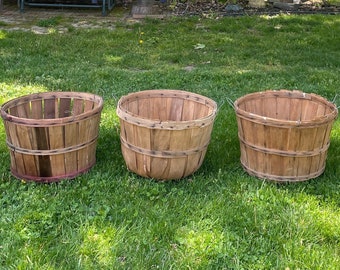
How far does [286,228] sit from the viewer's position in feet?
9.55

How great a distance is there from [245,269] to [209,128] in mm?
1150

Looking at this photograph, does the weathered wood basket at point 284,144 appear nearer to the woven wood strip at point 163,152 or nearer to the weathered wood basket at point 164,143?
the weathered wood basket at point 164,143

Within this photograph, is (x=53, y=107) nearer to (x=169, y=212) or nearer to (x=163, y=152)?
(x=163, y=152)

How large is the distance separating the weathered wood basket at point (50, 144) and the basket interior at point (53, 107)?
10cm

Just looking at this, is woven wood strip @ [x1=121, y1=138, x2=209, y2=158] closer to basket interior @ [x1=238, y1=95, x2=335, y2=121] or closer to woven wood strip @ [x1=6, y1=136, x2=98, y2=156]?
woven wood strip @ [x1=6, y1=136, x2=98, y2=156]

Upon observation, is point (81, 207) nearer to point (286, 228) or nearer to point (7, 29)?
point (286, 228)

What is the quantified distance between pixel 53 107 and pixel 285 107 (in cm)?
189

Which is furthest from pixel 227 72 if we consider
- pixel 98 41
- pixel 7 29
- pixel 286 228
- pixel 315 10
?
pixel 315 10

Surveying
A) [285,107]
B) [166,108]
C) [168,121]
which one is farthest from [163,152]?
[285,107]

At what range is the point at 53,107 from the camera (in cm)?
384

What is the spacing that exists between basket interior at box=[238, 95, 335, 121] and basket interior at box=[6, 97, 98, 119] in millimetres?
1258

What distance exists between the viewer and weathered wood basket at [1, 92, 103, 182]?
321 cm

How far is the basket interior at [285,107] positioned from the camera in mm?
3809

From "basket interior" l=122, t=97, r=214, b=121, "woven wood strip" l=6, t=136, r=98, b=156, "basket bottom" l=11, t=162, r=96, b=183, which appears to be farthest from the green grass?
"basket interior" l=122, t=97, r=214, b=121
